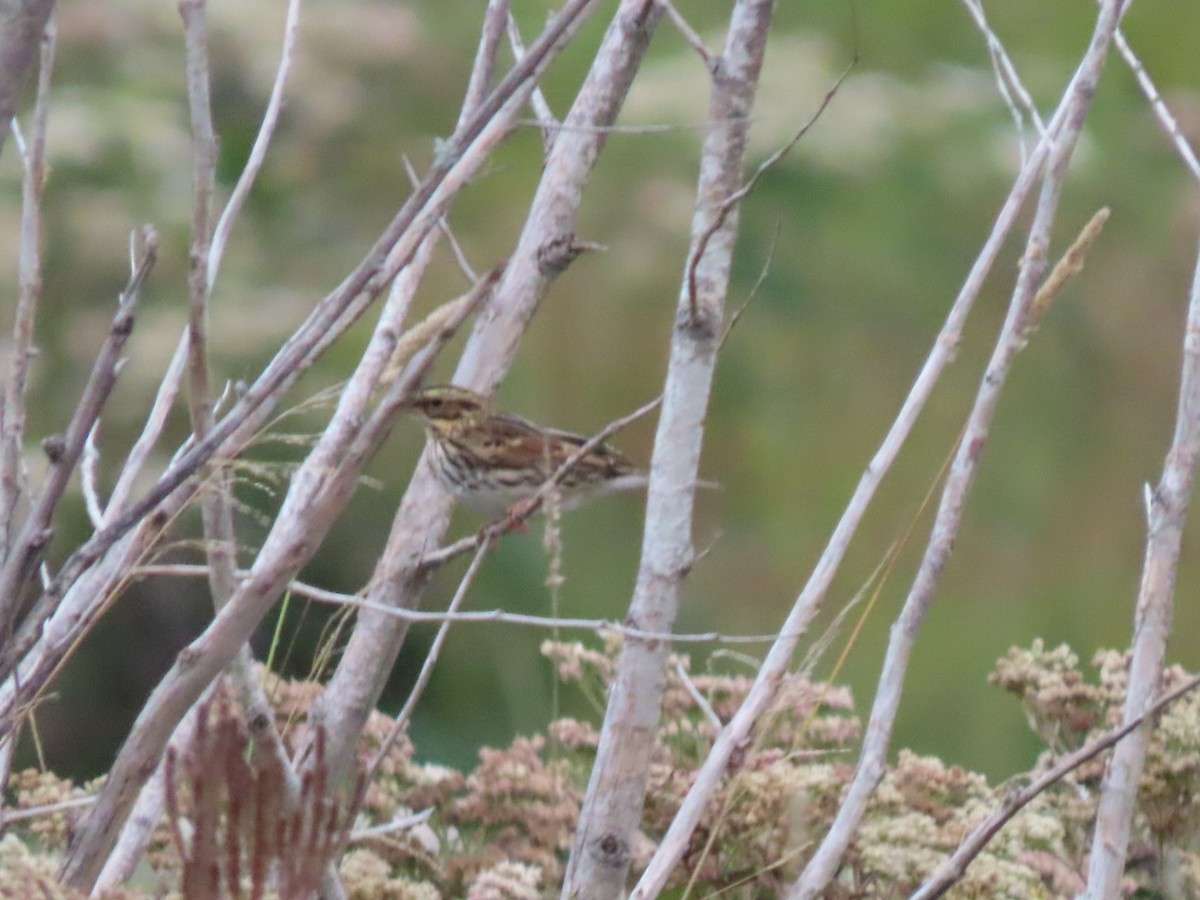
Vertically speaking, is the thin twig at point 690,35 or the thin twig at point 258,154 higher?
the thin twig at point 690,35

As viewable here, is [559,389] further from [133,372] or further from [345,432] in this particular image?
[345,432]

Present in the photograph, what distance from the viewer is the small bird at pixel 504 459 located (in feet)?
8.11

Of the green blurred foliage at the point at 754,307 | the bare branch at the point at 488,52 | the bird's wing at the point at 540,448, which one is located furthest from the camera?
the green blurred foliage at the point at 754,307

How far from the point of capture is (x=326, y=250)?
4.34 metres

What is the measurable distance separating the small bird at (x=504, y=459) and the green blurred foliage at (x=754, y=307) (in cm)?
78

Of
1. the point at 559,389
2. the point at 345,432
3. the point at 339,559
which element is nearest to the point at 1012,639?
the point at 559,389

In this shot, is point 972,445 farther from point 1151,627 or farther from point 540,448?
point 540,448

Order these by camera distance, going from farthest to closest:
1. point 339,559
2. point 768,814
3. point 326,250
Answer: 1. point 326,250
2. point 339,559
3. point 768,814

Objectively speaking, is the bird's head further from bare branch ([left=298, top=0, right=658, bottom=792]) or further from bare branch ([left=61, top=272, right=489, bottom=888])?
bare branch ([left=61, top=272, right=489, bottom=888])

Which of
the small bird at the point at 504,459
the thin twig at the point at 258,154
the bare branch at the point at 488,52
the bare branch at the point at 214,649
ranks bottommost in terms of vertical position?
the bare branch at the point at 214,649

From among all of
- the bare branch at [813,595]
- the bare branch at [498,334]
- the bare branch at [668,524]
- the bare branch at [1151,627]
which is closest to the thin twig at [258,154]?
the bare branch at [498,334]

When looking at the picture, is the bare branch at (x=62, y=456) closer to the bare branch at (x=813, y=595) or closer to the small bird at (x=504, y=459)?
the bare branch at (x=813, y=595)

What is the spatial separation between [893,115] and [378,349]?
2.64m

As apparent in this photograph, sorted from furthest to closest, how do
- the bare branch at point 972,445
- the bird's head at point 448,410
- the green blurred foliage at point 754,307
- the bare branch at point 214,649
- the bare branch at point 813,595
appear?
the green blurred foliage at point 754,307, the bird's head at point 448,410, the bare branch at point 972,445, the bare branch at point 813,595, the bare branch at point 214,649
